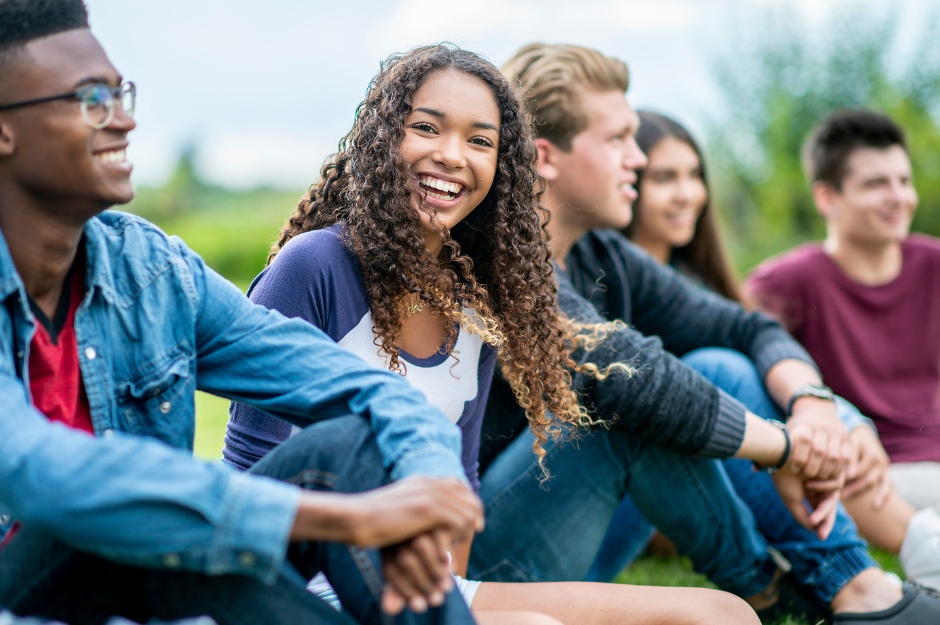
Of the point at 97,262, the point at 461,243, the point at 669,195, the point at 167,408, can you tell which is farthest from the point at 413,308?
the point at 669,195

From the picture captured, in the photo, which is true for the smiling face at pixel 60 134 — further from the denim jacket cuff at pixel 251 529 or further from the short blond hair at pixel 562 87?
the short blond hair at pixel 562 87

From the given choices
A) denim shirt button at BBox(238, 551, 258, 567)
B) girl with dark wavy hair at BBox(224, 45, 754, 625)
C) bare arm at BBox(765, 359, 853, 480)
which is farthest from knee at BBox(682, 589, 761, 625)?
denim shirt button at BBox(238, 551, 258, 567)

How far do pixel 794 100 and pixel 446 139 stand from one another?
924cm

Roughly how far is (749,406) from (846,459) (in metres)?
0.34

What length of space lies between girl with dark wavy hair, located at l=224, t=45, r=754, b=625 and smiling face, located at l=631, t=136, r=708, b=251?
5.15 ft

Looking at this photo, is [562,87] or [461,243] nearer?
[461,243]

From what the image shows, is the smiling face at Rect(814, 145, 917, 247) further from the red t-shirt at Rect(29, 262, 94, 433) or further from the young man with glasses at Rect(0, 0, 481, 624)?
the red t-shirt at Rect(29, 262, 94, 433)

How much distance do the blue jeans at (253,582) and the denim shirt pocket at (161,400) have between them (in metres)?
0.28

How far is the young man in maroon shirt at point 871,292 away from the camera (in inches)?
163

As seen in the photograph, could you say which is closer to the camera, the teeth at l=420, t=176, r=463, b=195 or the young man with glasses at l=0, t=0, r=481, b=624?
the young man with glasses at l=0, t=0, r=481, b=624

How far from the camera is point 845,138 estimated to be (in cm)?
452

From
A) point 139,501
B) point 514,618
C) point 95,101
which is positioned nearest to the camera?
point 139,501

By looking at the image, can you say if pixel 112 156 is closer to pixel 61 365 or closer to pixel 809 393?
pixel 61 365

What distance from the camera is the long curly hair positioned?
2260mm
